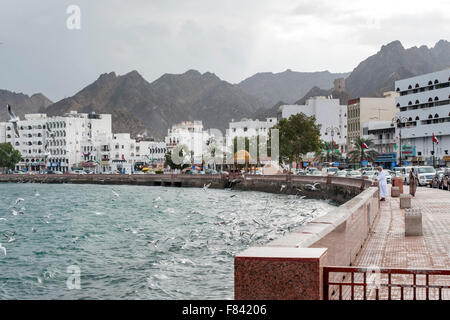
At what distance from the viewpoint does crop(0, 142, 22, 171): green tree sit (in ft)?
518

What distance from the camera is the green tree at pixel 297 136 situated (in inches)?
3883

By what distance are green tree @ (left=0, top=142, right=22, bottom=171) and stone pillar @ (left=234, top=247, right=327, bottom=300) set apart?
16135 cm

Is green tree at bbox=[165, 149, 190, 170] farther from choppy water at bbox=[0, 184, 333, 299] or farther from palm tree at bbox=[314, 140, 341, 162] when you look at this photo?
choppy water at bbox=[0, 184, 333, 299]

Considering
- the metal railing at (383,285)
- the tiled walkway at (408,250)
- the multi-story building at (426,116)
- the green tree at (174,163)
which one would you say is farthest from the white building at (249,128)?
the metal railing at (383,285)

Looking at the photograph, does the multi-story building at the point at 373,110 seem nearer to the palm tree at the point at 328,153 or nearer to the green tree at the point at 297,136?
the palm tree at the point at 328,153

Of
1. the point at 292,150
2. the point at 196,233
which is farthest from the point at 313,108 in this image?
the point at 196,233

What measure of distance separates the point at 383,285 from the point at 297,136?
9439cm

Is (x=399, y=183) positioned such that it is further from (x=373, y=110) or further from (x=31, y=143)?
(x=31, y=143)

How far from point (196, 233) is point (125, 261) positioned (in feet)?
31.2

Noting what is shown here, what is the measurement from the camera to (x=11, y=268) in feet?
82.0

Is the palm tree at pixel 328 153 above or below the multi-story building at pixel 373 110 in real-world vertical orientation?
below

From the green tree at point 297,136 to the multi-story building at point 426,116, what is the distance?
15128 millimetres

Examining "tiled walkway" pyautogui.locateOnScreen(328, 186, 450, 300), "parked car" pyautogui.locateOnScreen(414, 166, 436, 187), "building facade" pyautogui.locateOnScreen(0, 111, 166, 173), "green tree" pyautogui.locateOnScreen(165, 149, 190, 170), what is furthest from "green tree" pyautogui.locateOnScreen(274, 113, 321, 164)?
"tiled walkway" pyautogui.locateOnScreen(328, 186, 450, 300)

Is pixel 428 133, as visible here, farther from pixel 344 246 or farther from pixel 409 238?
pixel 344 246
